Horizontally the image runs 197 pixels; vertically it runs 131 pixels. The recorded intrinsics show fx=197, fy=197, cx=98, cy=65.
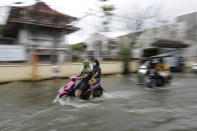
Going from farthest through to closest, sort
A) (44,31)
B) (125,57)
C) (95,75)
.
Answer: (125,57)
(44,31)
(95,75)

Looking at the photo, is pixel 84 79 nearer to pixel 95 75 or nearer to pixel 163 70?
pixel 95 75

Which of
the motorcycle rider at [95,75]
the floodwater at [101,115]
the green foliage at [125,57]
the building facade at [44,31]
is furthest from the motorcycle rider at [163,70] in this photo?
the building facade at [44,31]

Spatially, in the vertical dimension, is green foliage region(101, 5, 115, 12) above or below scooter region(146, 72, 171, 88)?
above

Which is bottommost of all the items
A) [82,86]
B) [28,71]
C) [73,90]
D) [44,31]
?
[73,90]

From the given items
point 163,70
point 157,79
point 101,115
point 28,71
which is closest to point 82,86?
point 101,115

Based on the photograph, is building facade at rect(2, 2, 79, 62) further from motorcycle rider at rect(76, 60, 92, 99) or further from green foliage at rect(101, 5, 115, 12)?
motorcycle rider at rect(76, 60, 92, 99)

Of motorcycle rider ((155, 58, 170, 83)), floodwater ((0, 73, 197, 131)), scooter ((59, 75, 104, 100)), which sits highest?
motorcycle rider ((155, 58, 170, 83))

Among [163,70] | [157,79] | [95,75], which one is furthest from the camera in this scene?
[163,70]

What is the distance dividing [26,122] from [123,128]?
2517 mm

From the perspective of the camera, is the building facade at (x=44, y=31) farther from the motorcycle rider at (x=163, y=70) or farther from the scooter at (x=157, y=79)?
the scooter at (x=157, y=79)

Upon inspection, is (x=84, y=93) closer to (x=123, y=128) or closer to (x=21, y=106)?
(x=21, y=106)

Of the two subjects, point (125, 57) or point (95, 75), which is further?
point (125, 57)

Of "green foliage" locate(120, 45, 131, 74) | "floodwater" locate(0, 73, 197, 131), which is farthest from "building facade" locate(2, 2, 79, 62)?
"floodwater" locate(0, 73, 197, 131)

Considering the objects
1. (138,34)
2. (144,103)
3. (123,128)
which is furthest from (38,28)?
(123,128)
